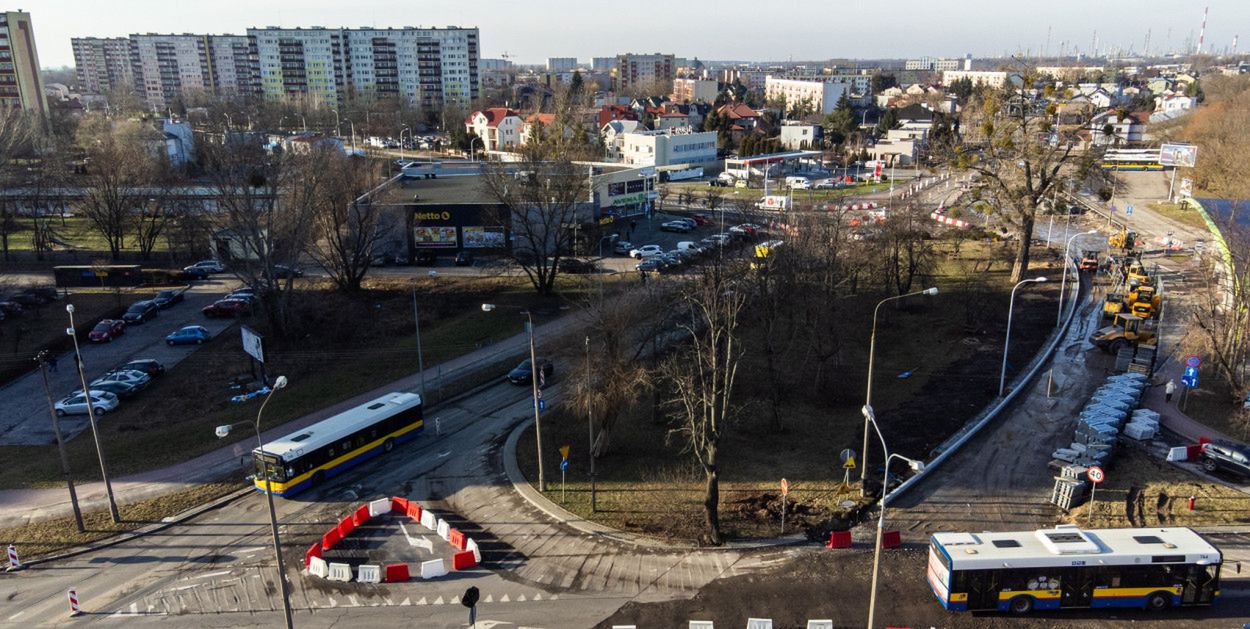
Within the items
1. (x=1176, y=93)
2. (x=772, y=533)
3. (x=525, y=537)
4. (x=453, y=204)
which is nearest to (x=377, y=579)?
(x=525, y=537)

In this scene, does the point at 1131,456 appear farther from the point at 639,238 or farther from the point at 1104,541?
the point at 639,238

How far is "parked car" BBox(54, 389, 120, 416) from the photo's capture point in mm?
34844

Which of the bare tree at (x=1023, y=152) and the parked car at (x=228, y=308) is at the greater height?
the bare tree at (x=1023, y=152)

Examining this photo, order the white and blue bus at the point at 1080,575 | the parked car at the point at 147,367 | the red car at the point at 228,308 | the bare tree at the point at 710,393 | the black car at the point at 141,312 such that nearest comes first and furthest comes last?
the white and blue bus at the point at 1080,575, the bare tree at the point at 710,393, the parked car at the point at 147,367, the black car at the point at 141,312, the red car at the point at 228,308

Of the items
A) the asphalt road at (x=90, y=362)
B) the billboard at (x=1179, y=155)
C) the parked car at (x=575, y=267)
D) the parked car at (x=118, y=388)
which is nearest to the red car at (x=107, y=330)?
the asphalt road at (x=90, y=362)

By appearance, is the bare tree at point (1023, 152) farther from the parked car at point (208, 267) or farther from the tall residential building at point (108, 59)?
the tall residential building at point (108, 59)

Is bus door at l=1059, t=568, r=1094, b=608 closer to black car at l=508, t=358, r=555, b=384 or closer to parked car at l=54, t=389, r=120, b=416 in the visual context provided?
black car at l=508, t=358, r=555, b=384

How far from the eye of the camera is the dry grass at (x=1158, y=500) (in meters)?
23.3

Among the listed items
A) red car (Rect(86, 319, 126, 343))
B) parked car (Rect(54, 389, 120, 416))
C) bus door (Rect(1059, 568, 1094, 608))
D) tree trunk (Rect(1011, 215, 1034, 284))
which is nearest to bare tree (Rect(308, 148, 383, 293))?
red car (Rect(86, 319, 126, 343))

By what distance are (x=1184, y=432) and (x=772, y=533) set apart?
59.2ft

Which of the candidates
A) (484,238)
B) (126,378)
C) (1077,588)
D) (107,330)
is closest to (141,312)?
(107,330)

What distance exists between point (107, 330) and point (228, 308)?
654cm

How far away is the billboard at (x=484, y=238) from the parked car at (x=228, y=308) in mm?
17438

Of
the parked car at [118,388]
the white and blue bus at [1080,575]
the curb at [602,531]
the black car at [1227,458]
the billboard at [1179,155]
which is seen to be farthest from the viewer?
the billboard at [1179,155]
